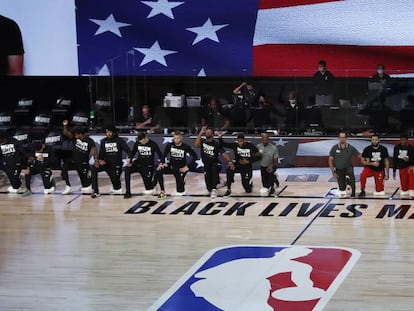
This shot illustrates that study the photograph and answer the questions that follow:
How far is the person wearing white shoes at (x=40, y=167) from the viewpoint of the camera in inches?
874

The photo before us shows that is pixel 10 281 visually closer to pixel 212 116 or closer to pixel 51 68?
pixel 212 116

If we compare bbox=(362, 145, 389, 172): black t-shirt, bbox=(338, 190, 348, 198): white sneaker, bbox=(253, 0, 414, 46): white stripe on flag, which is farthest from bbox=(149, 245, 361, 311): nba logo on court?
bbox=(253, 0, 414, 46): white stripe on flag

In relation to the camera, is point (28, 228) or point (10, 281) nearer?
point (10, 281)

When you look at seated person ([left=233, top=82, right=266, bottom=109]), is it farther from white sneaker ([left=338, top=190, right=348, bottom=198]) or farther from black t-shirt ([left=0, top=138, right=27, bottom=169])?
black t-shirt ([left=0, top=138, right=27, bottom=169])

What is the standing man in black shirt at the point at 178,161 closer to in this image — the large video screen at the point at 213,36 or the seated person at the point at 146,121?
the seated person at the point at 146,121

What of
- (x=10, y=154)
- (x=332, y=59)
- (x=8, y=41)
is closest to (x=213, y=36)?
(x=332, y=59)

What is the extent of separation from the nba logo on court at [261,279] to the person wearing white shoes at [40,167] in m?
7.50

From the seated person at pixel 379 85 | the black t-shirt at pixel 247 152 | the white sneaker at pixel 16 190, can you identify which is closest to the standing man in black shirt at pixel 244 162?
the black t-shirt at pixel 247 152

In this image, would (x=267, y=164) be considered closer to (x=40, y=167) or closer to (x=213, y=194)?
(x=213, y=194)

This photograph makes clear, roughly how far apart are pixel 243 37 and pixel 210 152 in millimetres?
5336

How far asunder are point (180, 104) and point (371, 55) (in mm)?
5456

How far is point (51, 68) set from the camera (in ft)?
87.3

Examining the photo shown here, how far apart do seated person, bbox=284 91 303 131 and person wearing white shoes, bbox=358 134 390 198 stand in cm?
332

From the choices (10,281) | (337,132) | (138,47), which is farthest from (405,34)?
(10,281)
